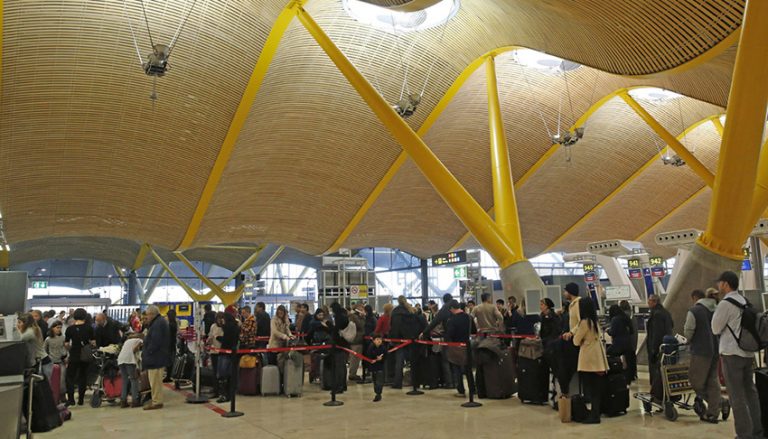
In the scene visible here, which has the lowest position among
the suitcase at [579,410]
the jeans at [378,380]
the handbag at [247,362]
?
the suitcase at [579,410]

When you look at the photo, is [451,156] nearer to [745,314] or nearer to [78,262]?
Answer: [745,314]

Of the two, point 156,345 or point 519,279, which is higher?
point 519,279

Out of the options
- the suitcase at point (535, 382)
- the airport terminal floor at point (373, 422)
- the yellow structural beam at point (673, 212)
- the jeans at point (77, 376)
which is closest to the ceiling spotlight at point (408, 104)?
the airport terminal floor at point (373, 422)

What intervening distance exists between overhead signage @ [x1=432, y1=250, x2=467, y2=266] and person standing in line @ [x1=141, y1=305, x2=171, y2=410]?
20.2m

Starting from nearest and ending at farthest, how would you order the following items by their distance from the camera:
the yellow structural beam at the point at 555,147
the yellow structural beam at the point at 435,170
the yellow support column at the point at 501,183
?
the yellow structural beam at the point at 435,170 → the yellow support column at the point at 501,183 → the yellow structural beam at the point at 555,147

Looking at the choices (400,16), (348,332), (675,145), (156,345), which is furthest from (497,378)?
(675,145)

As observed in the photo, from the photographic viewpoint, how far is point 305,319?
13.1 metres

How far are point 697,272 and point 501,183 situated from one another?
6382 millimetres

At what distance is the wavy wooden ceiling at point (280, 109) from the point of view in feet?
48.1

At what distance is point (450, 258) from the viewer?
97.1 ft

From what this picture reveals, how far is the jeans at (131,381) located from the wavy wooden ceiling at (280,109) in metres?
9.02

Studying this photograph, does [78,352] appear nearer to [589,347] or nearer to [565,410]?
[565,410]

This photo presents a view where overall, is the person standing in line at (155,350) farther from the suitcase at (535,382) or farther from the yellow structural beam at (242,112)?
the yellow structural beam at (242,112)

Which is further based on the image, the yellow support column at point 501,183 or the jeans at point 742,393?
the yellow support column at point 501,183
